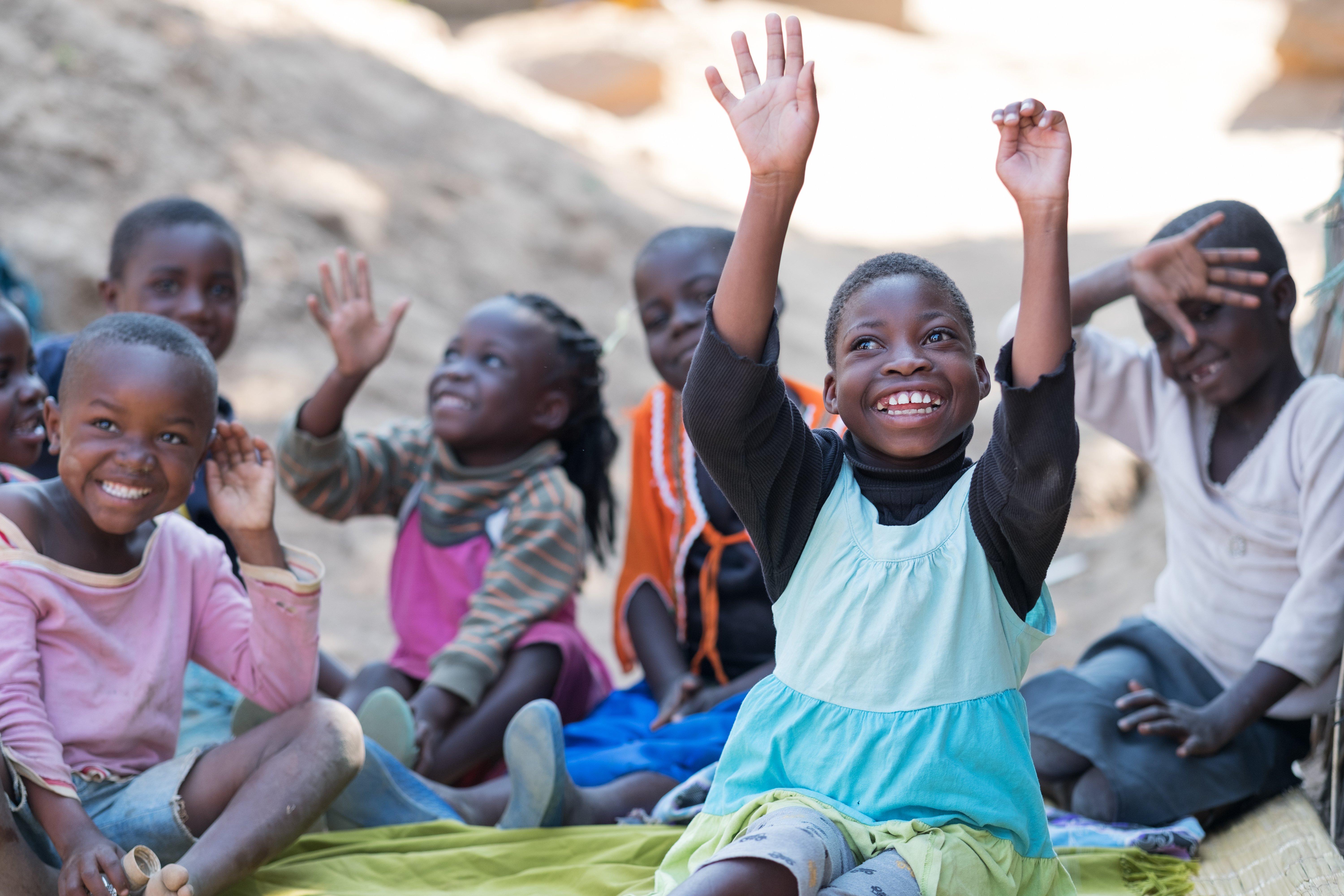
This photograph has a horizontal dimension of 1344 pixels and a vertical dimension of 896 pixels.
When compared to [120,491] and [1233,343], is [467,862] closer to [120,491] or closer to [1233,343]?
[120,491]

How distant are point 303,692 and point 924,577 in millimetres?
1192

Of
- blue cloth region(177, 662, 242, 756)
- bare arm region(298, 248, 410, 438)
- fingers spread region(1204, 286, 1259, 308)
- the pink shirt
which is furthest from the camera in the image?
bare arm region(298, 248, 410, 438)

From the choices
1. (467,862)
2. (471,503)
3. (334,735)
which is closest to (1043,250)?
(334,735)

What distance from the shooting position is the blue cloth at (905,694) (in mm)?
1722

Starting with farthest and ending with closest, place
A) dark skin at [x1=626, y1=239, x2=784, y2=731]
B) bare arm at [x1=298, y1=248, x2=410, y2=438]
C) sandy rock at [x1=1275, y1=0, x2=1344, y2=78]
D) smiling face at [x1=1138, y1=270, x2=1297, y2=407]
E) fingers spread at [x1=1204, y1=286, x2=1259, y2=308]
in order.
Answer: sandy rock at [x1=1275, y1=0, x2=1344, y2=78] < bare arm at [x1=298, y1=248, x2=410, y2=438] < dark skin at [x1=626, y1=239, x2=784, y2=731] < smiling face at [x1=1138, y1=270, x2=1297, y2=407] < fingers spread at [x1=1204, y1=286, x2=1259, y2=308]

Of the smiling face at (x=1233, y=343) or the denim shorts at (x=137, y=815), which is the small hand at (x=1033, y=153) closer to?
the smiling face at (x=1233, y=343)

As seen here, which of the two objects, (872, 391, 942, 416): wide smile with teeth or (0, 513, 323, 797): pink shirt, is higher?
(872, 391, 942, 416): wide smile with teeth

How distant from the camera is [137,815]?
2.10 meters

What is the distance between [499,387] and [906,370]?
5.27 ft

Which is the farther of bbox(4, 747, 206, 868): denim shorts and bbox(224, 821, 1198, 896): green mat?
bbox(224, 821, 1198, 896): green mat

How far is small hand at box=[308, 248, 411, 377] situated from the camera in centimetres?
308

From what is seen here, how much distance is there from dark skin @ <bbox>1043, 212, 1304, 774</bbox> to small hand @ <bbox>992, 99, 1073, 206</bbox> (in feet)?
3.04

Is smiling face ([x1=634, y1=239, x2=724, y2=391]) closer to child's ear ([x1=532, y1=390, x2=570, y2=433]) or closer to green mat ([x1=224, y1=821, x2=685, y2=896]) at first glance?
child's ear ([x1=532, y1=390, x2=570, y2=433])

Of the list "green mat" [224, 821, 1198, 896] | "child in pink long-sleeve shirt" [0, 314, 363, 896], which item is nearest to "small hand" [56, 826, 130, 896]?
"child in pink long-sleeve shirt" [0, 314, 363, 896]
